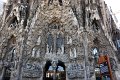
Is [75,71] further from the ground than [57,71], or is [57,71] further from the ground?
[57,71]

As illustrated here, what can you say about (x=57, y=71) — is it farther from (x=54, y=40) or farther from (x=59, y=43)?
(x=54, y=40)

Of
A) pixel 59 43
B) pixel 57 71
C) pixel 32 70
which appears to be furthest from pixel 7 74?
pixel 59 43

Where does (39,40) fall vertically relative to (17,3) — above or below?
below

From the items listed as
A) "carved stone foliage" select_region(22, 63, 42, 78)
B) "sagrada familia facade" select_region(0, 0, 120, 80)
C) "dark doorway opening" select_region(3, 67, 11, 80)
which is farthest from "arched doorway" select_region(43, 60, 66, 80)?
"dark doorway opening" select_region(3, 67, 11, 80)

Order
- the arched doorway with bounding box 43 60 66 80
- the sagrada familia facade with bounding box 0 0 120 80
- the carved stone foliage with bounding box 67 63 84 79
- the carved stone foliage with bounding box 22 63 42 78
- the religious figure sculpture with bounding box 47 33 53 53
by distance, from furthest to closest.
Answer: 1. the religious figure sculpture with bounding box 47 33 53 53
2. the arched doorway with bounding box 43 60 66 80
3. the sagrada familia facade with bounding box 0 0 120 80
4. the carved stone foliage with bounding box 22 63 42 78
5. the carved stone foliage with bounding box 67 63 84 79

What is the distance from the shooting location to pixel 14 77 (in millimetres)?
17203

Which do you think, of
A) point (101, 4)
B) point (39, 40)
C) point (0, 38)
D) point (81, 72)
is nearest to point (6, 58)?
point (0, 38)

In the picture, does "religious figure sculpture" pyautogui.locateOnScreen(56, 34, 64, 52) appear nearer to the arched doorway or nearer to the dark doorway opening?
the arched doorway

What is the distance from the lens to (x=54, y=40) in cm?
1988

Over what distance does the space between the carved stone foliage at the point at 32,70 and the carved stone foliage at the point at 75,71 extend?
Result: 2.85 metres

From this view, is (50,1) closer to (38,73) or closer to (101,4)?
(101,4)

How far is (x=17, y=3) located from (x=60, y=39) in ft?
22.5

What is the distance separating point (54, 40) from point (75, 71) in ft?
14.5

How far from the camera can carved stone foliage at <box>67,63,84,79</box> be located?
17047 mm
